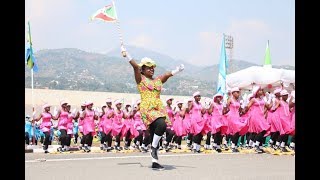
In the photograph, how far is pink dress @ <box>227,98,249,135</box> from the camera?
15.0 metres

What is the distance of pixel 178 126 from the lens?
1816cm

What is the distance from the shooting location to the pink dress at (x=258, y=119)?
1427cm

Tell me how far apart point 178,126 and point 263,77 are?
4.73m

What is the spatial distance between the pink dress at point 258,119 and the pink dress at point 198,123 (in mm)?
1879

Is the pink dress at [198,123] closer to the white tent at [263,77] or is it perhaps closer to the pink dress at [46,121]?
the white tent at [263,77]

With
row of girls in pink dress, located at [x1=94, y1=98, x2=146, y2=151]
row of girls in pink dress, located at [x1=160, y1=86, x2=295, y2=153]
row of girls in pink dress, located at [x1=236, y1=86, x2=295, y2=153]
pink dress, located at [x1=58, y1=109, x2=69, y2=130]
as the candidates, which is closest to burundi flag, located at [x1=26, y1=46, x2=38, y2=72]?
pink dress, located at [x1=58, y1=109, x2=69, y2=130]

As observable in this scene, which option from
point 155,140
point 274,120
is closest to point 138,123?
point 274,120

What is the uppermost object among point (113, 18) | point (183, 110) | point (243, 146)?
point (113, 18)

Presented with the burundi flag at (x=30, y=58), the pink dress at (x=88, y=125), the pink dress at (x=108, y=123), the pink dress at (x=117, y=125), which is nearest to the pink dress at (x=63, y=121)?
the pink dress at (x=88, y=125)

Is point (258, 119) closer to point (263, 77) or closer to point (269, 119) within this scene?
point (269, 119)

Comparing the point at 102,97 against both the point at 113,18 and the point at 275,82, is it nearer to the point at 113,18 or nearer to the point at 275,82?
the point at 275,82
